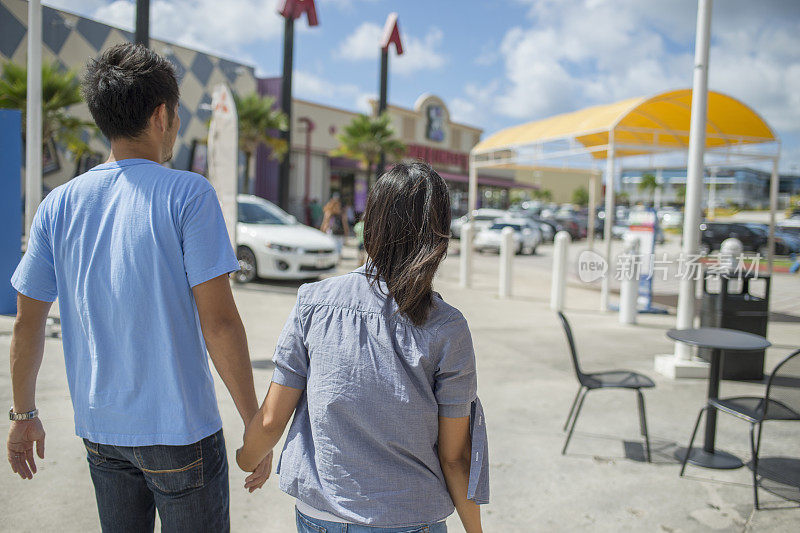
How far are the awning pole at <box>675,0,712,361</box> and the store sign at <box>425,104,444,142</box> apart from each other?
29935 mm

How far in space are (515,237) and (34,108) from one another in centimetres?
1949

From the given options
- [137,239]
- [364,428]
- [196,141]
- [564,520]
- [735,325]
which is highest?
[196,141]

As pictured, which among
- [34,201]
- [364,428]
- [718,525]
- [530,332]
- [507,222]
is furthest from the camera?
[507,222]

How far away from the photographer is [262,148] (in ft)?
86.6

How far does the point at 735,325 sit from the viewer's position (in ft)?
Result: 20.5

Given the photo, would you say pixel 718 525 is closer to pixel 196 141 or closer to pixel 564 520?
pixel 564 520

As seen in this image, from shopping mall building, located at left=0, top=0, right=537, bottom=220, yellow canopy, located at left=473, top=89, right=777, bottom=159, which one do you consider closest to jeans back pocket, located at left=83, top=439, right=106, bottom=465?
shopping mall building, located at left=0, top=0, right=537, bottom=220

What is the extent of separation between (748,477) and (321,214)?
2169 centimetres

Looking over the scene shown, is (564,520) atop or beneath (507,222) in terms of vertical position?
beneath

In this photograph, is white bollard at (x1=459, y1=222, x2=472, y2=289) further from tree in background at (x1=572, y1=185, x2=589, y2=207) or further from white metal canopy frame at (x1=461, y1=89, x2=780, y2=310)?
tree in background at (x1=572, y1=185, x2=589, y2=207)

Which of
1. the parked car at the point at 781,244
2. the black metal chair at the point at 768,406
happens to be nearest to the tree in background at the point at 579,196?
the parked car at the point at 781,244

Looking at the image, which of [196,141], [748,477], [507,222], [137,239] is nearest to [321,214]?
[196,141]

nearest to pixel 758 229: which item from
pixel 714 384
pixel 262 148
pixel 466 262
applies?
pixel 466 262

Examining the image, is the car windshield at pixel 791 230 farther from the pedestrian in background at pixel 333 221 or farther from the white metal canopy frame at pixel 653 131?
the pedestrian in background at pixel 333 221
